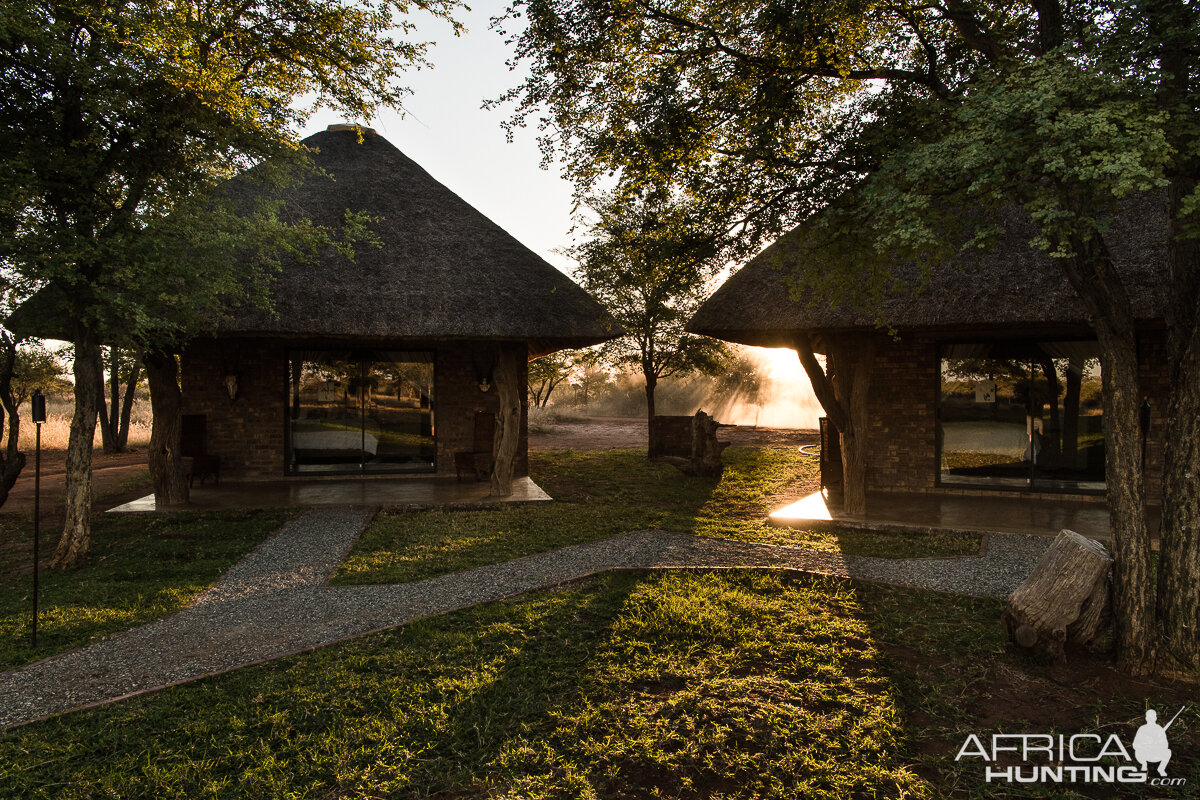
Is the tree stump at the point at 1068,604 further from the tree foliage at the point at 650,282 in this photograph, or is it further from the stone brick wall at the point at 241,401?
the stone brick wall at the point at 241,401

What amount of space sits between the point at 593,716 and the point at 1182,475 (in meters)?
3.41

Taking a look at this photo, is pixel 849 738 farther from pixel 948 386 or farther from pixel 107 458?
pixel 107 458

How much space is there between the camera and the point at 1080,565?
3.86m

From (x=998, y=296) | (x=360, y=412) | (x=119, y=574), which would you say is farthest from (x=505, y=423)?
(x=998, y=296)

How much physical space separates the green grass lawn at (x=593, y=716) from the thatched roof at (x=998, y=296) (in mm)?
4215

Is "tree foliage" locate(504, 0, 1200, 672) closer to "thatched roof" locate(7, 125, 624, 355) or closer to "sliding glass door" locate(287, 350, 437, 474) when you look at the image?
"thatched roof" locate(7, 125, 624, 355)

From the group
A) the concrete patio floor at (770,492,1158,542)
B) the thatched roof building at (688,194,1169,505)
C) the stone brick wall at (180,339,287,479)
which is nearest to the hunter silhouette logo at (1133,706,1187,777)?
the concrete patio floor at (770,492,1158,542)

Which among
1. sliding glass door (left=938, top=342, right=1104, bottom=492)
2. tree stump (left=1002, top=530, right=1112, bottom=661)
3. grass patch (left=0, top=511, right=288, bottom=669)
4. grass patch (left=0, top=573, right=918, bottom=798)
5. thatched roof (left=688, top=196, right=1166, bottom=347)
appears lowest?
grass patch (left=0, top=511, right=288, bottom=669)

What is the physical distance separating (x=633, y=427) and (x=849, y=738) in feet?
76.4

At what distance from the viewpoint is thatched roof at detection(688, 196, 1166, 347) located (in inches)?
299

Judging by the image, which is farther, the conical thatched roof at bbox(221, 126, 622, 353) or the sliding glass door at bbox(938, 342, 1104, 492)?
the sliding glass door at bbox(938, 342, 1104, 492)

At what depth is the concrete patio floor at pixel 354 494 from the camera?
8.93 m

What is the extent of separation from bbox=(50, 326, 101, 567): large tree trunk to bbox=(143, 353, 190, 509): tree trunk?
2133 mm

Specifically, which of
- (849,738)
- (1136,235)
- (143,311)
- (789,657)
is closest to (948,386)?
(1136,235)
